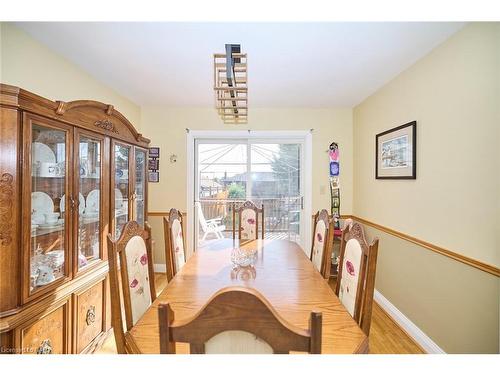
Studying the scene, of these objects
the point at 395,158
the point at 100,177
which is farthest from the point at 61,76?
the point at 395,158

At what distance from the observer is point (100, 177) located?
80.4 inches

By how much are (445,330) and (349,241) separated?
1.21 metres

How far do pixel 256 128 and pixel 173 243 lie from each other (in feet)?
7.41

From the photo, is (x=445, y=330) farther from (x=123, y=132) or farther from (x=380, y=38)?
(x=123, y=132)

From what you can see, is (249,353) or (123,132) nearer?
(249,353)

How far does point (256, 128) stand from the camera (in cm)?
370

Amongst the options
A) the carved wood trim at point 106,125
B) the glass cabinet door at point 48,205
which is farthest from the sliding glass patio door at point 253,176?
the glass cabinet door at point 48,205

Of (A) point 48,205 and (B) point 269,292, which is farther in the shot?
(A) point 48,205

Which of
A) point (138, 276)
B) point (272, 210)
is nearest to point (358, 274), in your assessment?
point (138, 276)

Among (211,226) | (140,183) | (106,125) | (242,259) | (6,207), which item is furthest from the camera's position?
(211,226)

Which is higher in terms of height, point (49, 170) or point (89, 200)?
point (49, 170)

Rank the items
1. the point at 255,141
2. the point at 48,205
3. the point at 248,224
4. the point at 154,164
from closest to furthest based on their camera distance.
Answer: the point at 48,205 < the point at 248,224 < the point at 154,164 < the point at 255,141

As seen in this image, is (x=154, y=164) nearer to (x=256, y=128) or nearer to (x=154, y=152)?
(x=154, y=152)

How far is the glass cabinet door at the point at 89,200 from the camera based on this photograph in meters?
1.88
